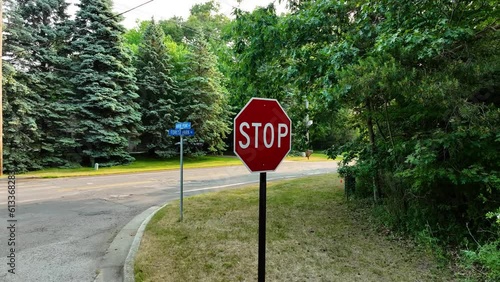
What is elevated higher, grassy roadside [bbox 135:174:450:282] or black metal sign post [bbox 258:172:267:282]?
black metal sign post [bbox 258:172:267:282]

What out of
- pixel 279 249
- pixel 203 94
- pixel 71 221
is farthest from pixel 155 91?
pixel 279 249

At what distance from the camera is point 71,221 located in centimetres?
579

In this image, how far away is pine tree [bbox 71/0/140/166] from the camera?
1677 cm

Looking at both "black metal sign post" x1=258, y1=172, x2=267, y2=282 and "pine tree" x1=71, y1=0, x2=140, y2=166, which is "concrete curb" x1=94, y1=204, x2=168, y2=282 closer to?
"black metal sign post" x1=258, y1=172, x2=267, y2=282

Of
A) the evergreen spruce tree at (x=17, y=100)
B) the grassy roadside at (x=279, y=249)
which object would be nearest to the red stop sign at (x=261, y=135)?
the grassy roadside at (x=279, y=249)

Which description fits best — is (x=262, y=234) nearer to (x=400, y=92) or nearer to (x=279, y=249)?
(x=279, y=249)

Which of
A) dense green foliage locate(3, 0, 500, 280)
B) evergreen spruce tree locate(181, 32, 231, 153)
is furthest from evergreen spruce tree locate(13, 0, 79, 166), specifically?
evergreen spruce tree locate(181, 32, 231, 153)

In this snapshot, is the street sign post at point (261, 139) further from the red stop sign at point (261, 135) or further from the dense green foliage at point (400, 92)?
the dense green foliage at point (400, 92)

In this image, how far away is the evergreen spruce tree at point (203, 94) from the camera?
22125mm

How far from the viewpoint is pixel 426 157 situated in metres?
3.27

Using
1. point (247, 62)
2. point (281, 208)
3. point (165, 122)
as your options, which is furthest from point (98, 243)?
point (165, 122)

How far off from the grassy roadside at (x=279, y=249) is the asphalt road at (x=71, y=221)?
2.69ft

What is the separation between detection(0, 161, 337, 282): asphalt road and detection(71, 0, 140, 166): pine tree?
6641mm

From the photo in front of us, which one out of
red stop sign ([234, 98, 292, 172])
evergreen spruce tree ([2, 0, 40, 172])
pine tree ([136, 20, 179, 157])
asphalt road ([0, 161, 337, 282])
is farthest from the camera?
pine tree ([136, 20, 179, 157])
